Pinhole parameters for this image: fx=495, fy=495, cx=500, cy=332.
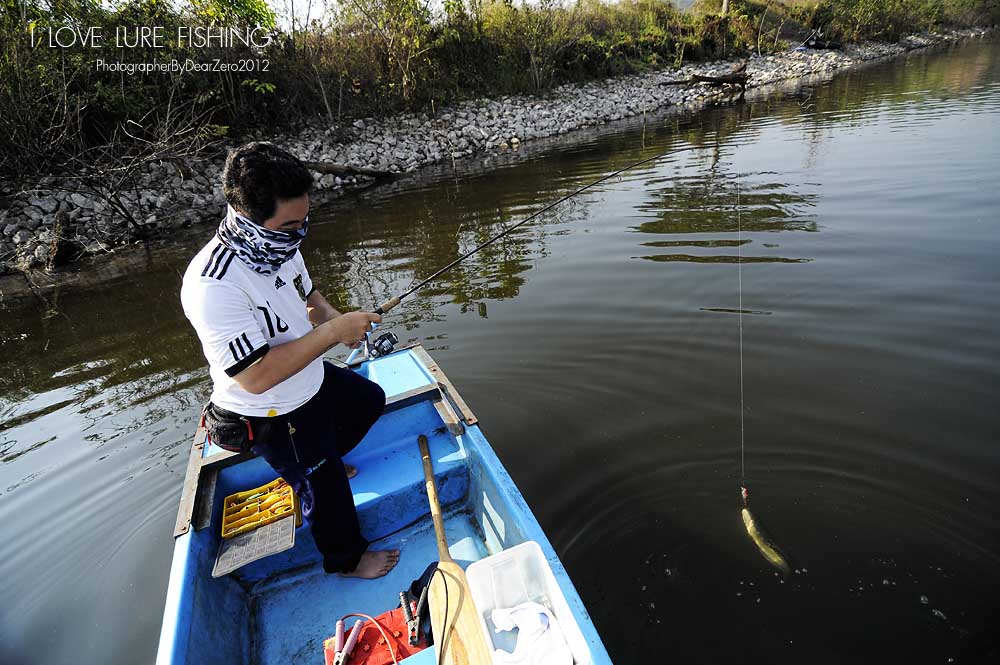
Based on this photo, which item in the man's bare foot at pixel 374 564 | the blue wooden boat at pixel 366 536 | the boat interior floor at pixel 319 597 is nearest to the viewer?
the blue wooden boat at pixel 366 536

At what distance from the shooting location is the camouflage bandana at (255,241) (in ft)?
6.72

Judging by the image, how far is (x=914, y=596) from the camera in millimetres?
2559

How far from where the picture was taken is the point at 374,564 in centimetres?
288

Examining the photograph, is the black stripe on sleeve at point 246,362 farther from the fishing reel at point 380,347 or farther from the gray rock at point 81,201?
the gray rock at point 81,201

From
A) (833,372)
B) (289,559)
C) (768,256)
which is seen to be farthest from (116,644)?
(768,256)

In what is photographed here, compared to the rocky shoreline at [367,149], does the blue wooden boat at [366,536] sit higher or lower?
lower

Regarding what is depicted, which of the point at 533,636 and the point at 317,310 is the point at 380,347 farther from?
the point at 533,636

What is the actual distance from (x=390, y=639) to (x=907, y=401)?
159 inches

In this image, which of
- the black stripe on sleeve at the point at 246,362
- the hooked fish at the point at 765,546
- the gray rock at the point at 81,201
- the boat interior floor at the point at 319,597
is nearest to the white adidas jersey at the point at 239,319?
the black stripe on sleeve at the point at 246,362

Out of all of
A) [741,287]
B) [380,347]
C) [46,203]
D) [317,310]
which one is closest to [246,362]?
[317,310]

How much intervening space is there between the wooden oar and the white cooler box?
57mm

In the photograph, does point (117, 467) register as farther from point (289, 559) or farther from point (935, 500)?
point (935, 500)

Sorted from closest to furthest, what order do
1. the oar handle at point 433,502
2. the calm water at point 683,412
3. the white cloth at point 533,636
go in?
1. the white cloth at point 533,636
2. the oar handle at point 433,502
3. the calm water at point 683,412

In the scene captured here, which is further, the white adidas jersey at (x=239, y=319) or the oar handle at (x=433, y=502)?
the oar handle at (x=433, y=502)
